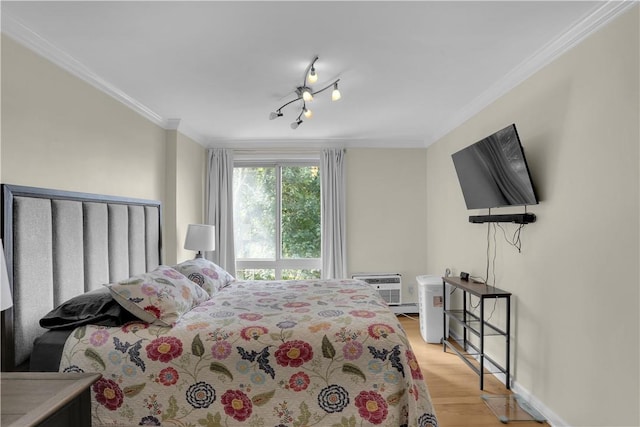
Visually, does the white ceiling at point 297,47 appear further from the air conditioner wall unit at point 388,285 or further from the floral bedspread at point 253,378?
the air conditioner wall unit at point 388,285

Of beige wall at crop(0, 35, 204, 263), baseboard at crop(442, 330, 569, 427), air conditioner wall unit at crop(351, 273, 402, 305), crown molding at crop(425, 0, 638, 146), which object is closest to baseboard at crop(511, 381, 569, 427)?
baseboard at crop(442, 330, 569, 427)

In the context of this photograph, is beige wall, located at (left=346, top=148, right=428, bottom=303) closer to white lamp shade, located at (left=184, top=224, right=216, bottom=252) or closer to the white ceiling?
the white ceiling

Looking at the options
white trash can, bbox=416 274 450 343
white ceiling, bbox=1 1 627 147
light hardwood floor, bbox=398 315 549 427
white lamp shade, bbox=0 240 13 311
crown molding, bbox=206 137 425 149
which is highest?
white ceiling, bbox=1 1 627 147

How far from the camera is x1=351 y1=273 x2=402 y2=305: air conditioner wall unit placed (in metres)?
4.84

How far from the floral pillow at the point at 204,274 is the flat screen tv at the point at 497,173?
93.3 inches

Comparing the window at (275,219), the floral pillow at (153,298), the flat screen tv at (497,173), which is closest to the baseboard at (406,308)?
the window at (275,219)

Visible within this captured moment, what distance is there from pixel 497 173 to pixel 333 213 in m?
2.51

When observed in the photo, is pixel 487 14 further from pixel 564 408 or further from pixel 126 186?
pixel 126 186

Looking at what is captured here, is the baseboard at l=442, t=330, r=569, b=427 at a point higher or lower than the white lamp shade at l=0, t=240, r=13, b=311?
lower

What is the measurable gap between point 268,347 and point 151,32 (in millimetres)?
1895

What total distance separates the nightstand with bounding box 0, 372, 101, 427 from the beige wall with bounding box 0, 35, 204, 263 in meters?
1.14

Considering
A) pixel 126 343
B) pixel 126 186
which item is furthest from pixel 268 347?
pixel 126 186

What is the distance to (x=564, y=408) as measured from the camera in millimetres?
2211

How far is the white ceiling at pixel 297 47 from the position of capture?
1856 mm
